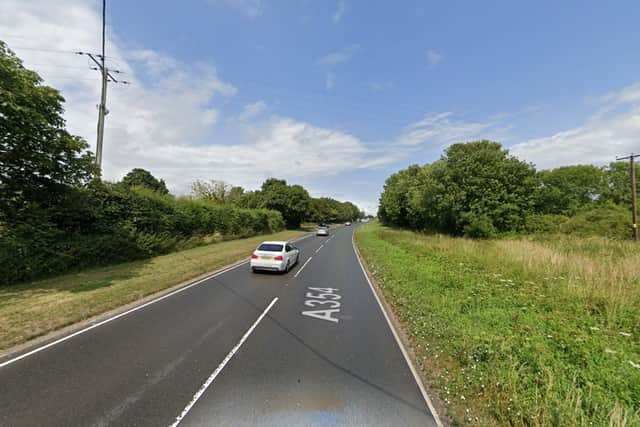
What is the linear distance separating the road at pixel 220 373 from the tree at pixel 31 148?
7.56 m

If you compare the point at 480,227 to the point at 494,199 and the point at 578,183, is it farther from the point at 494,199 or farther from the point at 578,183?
the point at 578,183

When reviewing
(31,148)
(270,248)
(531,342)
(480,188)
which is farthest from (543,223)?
(31,148)

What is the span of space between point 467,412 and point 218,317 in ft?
17.3

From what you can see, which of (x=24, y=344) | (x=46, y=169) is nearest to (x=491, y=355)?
(x=24, y=344)

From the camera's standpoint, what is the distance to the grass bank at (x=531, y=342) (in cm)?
285

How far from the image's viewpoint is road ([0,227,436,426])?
2.87m

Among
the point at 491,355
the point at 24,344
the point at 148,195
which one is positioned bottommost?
the point at 24,344

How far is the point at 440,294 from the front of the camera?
7035mm

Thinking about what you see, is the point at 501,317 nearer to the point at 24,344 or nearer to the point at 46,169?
the point at 24,344

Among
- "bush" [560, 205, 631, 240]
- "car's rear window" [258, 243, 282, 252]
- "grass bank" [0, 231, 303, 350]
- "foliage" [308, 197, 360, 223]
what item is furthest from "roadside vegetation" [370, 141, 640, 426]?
"foliage" [308, 197, 360, 223]

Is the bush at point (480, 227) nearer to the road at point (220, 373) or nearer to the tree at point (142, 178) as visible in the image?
the road at point (220, 373)

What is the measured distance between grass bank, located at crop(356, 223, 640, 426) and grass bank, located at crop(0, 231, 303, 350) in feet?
25.6

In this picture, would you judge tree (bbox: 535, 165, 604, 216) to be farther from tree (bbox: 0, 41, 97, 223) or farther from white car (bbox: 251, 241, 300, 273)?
tree (bbox: 0, 41, 97, 223)

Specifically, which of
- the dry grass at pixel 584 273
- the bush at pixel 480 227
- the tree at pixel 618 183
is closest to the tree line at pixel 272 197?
the bush at pixel 480 227
